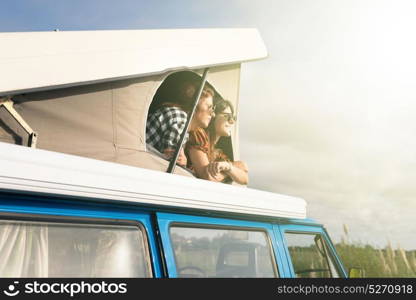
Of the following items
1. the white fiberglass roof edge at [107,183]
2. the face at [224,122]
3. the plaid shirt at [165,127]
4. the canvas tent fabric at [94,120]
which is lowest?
the white fiberglass roof edge at [107,183]

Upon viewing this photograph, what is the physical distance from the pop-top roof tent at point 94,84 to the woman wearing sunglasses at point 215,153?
0.33 meters

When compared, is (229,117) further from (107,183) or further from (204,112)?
(107,183)

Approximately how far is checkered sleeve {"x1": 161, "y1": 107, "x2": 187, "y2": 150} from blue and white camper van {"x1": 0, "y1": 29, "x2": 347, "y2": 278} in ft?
0.84

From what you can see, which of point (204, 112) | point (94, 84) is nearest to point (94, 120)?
point (94, 84)

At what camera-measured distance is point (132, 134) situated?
10.8 ft

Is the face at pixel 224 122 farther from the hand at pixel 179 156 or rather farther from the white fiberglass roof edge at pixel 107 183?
the white fiberglass roof edge at pixel 107 183

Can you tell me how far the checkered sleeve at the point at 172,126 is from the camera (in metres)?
3.67

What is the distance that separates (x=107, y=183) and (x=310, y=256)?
2.14m

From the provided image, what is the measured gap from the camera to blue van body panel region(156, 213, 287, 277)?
2426 mm

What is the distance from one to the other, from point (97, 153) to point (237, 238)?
1092 mm

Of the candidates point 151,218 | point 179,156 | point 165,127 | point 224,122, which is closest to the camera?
point 151,218

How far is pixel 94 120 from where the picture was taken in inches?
122

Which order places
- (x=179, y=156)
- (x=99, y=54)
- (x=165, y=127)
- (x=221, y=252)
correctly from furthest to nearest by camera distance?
(x=165, y=127)
(x=179, y=156)
(x=99, y=54)
(x=221, y=252)

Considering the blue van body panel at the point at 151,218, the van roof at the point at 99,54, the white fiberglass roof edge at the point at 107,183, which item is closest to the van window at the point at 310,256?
the blue van body panel at the point at 151,218
